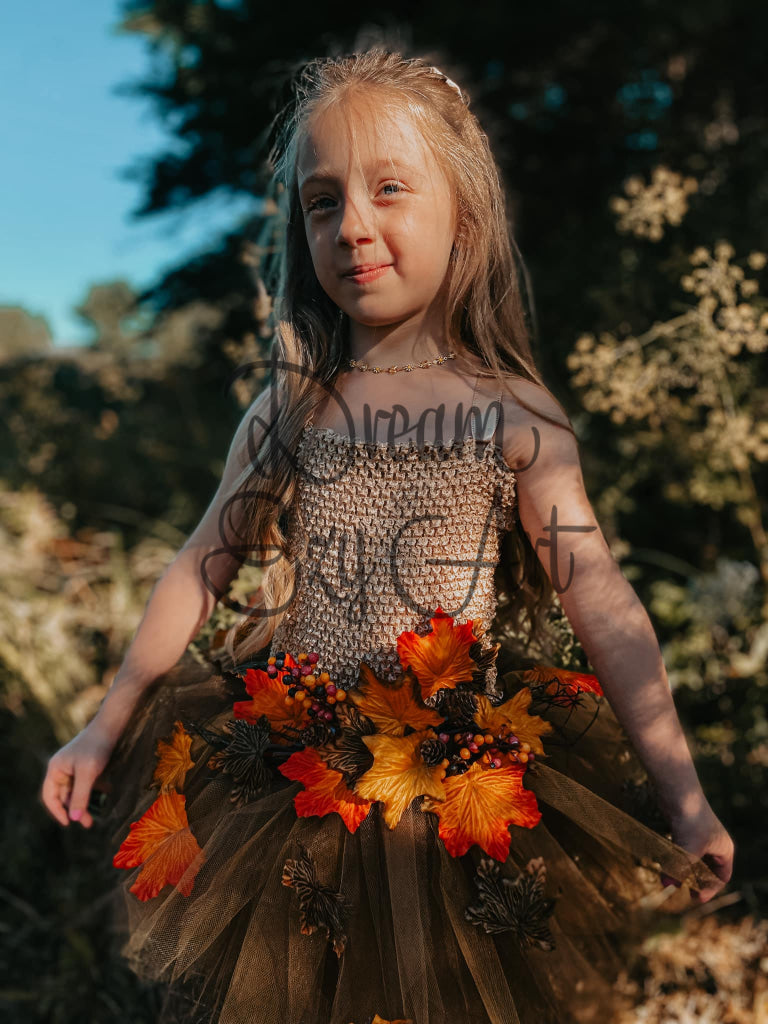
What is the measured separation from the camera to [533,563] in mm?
1459

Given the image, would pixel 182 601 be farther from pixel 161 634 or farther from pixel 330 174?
pixel 330 174

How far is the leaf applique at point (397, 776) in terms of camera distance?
112cm

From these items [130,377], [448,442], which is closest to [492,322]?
[448,442]

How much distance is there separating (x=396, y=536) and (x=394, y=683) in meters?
0.24

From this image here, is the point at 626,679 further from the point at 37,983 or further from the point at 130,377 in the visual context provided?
the point at 130,377

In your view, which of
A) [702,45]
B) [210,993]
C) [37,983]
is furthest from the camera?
[702,45]

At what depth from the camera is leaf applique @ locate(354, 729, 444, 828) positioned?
1.12 metres

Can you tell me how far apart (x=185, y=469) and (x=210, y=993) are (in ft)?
11.8

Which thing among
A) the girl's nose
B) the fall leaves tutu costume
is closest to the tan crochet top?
the fall leaves tutu costume

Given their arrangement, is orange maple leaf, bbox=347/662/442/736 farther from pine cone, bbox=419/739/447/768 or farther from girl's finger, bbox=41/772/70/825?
girl's finger, bbox=41/772/70/825

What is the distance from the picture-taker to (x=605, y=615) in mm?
1262

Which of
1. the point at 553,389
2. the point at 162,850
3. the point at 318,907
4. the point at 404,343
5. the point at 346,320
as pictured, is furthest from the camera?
the point at 553,389

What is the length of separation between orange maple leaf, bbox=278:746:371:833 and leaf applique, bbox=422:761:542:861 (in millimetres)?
100

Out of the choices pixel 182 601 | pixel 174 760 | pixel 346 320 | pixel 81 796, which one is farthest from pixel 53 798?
pixel 346 320
